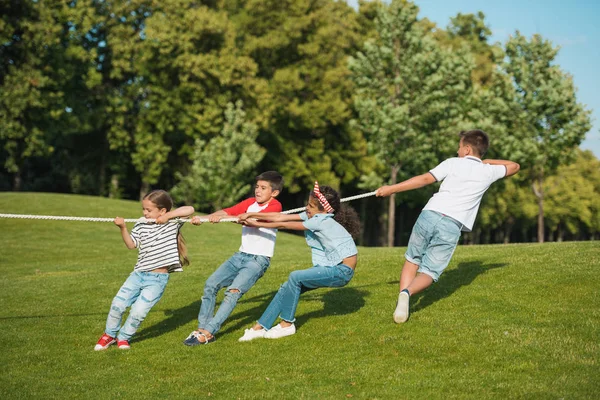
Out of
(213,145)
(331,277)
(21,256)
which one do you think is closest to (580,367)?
(331,277)

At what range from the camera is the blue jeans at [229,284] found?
30.5 ft

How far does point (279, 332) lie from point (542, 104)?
31.8 meters

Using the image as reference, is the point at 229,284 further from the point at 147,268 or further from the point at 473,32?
the point at 473,32

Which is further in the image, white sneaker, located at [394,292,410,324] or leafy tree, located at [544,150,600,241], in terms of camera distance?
leafy tree, located at [544,150,600,241]

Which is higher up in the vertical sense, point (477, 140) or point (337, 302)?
point (477, 140)

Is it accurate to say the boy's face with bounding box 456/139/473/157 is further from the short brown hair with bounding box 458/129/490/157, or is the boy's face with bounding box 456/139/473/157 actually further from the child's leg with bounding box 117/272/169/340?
the child's leg with bounding box 117/272/169/340

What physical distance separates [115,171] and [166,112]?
7.99m

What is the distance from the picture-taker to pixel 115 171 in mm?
49375

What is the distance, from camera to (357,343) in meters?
8.66

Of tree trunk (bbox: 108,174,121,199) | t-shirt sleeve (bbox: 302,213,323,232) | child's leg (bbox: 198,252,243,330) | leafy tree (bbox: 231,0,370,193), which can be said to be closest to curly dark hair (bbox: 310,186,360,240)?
t-shirt sleeve (bbox: 302,213,323,232)

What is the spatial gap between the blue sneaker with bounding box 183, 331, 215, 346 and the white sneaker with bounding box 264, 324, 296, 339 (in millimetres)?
851

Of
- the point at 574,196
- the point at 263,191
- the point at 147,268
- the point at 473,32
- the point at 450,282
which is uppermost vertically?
the point at 473,32

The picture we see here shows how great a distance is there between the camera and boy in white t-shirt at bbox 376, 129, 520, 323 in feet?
30.5

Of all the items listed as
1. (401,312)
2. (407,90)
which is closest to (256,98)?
(407,90)
